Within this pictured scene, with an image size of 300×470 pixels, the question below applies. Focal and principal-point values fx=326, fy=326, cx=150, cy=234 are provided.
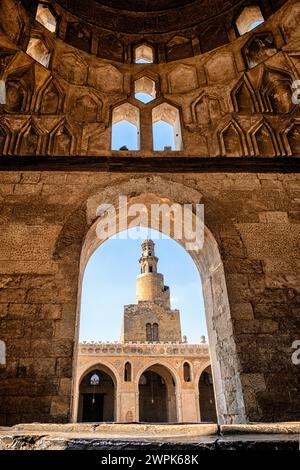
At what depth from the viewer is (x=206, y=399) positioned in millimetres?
29969

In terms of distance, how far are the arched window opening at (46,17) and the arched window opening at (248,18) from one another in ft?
14.7

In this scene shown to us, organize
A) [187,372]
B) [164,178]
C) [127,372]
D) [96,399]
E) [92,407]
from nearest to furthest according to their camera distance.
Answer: [164,178] < [127,372] < [187,372] < [92,407] < [96,399]

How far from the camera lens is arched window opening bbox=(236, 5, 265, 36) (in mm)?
7910

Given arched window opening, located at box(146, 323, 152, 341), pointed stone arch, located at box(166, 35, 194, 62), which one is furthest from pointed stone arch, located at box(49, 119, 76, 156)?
arched window opening, located at box(146, 323, 152, 341)

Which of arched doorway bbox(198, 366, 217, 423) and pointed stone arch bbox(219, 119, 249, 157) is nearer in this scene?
pointed stone arch bbox(219, 119, 249, 157)

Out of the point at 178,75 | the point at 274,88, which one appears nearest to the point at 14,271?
the point at 178,75

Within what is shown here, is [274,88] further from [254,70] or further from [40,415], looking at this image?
[40,415]

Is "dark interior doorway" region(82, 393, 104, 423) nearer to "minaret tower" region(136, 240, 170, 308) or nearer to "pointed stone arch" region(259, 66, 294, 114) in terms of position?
"minaret tower" region(136, 240, 170, 308)

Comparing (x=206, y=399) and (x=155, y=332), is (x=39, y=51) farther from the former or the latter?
(x=155, y=332)

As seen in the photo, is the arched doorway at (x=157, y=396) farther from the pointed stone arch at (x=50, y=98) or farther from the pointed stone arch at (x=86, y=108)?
the pointed stone arch at (x=50, y=98)

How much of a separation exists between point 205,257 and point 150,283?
3674 centimetres

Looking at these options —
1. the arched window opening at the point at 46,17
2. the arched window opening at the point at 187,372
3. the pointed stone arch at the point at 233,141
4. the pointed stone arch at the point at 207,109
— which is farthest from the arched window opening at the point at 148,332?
the arched window opening at the point at 46,17

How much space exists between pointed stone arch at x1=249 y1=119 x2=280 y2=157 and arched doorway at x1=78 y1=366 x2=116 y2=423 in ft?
87.8

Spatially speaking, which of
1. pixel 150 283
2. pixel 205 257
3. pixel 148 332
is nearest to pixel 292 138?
pixel 205 257
